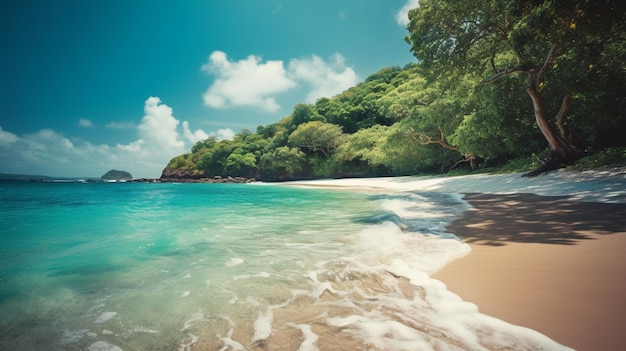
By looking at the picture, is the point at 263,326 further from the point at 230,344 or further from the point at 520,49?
the point at 520,49

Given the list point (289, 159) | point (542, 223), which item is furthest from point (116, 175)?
point (542, 223)

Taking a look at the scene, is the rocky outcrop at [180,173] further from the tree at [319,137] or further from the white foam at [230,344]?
the white foam at [230,344]

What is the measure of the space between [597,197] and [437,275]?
7.43 metres

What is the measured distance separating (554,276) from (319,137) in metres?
40.5

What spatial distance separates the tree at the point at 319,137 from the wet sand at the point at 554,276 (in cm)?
3680

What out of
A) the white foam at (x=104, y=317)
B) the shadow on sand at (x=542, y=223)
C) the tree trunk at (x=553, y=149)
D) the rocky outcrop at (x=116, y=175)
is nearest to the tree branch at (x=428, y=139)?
the tree trunk at (x=553, y=149)

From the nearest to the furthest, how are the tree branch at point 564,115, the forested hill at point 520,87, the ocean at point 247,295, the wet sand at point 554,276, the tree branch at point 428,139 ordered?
the wet sand at point 554,276, the ocean at point 247,295, the forested hill at point 520,87, the tree branch at point 564,115, the tree branch at point 428,139

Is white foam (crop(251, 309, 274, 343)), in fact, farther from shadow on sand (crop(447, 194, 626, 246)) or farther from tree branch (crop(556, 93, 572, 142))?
tree branch (crop(556, 93, 572, 142))

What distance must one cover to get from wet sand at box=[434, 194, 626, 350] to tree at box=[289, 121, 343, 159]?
36.8 m

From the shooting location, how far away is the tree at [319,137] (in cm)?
4194

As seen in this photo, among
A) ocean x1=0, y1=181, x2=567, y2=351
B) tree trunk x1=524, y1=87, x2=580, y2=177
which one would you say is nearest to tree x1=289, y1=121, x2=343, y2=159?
tree trunk x1=524, y1=87, x2=580, y2=177

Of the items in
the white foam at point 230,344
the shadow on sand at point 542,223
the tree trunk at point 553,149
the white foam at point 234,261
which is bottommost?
the white foam at point 234,261

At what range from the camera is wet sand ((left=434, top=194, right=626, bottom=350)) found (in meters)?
1.82

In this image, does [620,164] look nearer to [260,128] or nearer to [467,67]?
[467,67]
